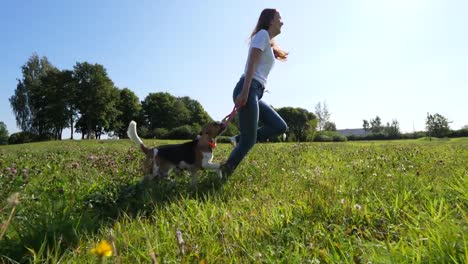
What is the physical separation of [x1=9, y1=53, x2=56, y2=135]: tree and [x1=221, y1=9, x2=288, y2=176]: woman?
67.3 m

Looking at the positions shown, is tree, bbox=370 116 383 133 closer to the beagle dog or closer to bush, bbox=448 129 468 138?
bush, bbox=448 129 468 138

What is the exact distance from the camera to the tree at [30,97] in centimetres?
6531


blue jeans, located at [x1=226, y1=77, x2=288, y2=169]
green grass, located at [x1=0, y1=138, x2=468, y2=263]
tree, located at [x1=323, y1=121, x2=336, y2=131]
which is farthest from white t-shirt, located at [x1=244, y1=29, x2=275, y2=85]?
tree, located at [x1=323, y1=121, x2=336, y2=131]

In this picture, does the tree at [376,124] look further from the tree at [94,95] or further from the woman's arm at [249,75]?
the woman's arm at [249,75]

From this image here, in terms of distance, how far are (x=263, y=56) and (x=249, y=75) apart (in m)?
0.54

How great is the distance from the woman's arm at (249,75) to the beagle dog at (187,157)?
0.57 m

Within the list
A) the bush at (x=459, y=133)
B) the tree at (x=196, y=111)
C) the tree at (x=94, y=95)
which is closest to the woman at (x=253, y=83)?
the tree at (x=94, y=95)

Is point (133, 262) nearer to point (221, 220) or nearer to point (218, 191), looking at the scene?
point (221, 220)

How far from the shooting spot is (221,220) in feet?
9.89

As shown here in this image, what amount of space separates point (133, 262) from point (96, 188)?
8.19ft

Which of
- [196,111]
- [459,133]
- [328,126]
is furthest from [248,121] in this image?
[328,126]

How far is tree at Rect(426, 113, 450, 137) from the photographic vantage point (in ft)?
231

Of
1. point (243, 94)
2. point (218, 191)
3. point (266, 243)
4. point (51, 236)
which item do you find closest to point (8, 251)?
point (51, 236)

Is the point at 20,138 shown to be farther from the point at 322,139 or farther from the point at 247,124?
the point at 247,124
